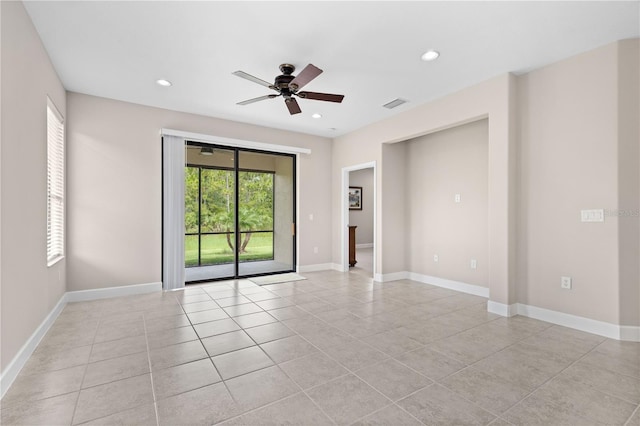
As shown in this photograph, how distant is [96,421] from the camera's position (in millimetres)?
1786

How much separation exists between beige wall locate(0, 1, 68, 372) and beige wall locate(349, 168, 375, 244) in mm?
8085

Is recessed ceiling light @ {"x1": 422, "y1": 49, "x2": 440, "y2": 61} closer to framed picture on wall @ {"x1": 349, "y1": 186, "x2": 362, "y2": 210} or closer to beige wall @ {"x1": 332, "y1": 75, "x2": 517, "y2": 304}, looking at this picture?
beige wall @ {"x1": 332, "y1": 75, "x2": 517, "y2": 304}

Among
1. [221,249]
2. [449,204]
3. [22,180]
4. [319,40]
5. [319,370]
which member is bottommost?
[319,370]

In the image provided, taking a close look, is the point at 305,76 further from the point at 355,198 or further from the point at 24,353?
the point at 355,198

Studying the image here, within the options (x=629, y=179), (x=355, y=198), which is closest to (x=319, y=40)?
(x=629, y=179)

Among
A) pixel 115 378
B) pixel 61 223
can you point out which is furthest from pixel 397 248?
pixel 61 223

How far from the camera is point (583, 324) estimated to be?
3172 mm

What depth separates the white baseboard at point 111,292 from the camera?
4211 mm

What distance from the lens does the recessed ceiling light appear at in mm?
3135

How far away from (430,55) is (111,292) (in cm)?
522

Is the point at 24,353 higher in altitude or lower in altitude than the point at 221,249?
lower

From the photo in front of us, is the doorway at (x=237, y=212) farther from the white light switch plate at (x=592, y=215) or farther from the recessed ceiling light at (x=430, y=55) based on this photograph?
the white light switch plate at (x=592, y=215)

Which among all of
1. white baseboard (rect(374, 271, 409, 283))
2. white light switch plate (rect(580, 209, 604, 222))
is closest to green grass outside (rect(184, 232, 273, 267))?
white baseboard (rect(374, 271, 409, 283))

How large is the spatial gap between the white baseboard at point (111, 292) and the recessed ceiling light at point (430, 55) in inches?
191
